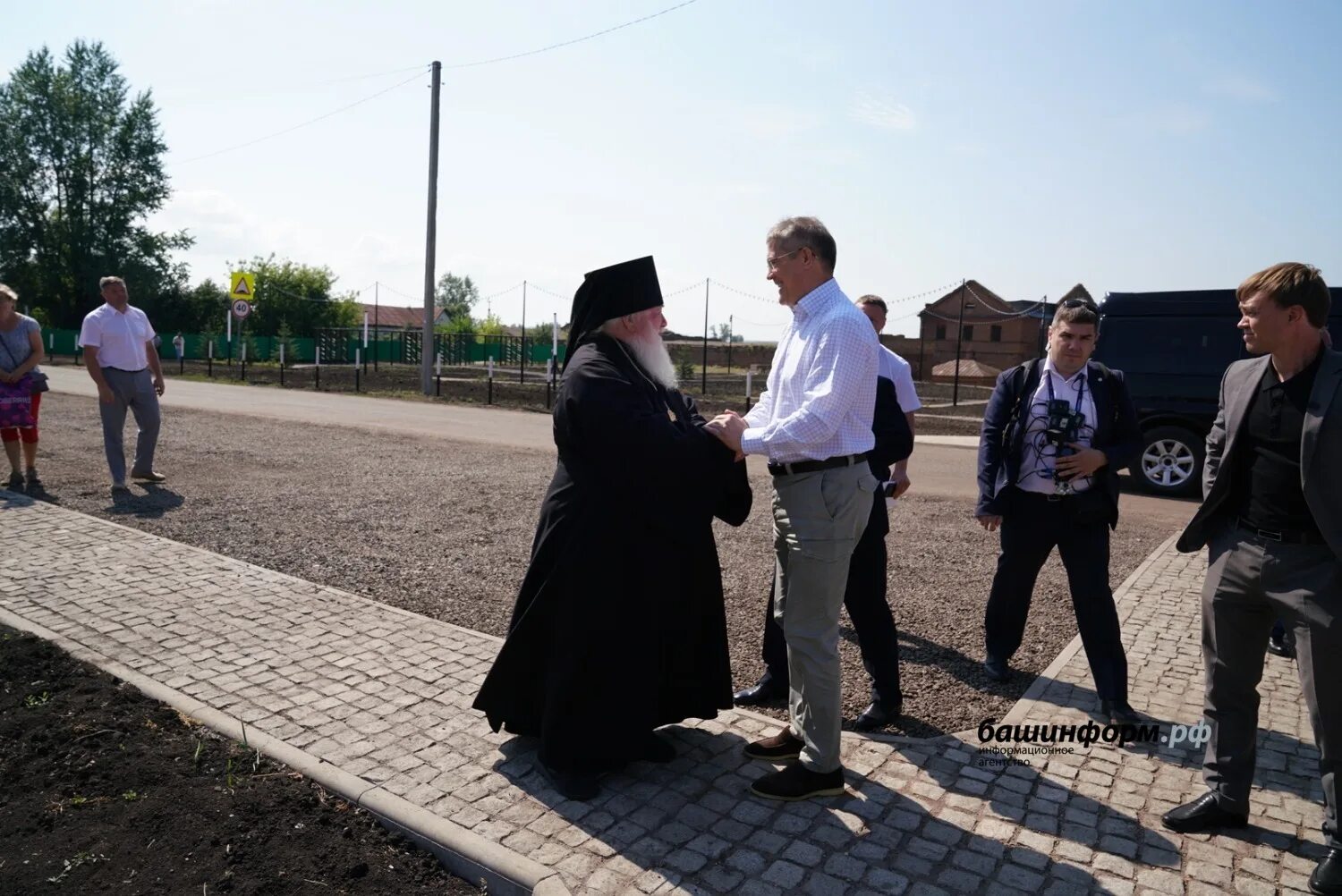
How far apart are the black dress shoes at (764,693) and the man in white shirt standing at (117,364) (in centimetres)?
708

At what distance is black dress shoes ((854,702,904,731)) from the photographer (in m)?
4.11

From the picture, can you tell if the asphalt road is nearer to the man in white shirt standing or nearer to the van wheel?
the van wheel

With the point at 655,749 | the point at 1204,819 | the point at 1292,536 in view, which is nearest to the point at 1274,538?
the point at 1292,536

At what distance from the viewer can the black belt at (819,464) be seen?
327 centimetres

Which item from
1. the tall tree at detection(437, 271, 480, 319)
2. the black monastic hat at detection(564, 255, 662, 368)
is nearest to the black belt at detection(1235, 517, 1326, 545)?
the black monastic hat at detection(564, 255, 662, 368)

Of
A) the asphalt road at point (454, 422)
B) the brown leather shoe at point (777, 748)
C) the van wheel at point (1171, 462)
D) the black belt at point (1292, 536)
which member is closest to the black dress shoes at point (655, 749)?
the brown leather shoe at point (777, 748)

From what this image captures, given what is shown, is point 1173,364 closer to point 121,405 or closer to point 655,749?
point 655,749

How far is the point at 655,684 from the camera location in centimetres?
357

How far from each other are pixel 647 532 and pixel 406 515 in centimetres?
546

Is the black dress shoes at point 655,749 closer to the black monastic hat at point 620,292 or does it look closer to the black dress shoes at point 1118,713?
the black monastic hat at point 620,292

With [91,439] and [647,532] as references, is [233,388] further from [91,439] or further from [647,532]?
[647,532]

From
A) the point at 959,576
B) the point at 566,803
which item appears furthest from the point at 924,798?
the point at 959,576

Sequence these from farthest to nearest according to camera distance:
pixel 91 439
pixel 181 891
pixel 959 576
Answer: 1. pixel 91 439
2. pixel 959 576
3. pixel 181 891

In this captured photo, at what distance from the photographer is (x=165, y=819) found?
316 centimetres
